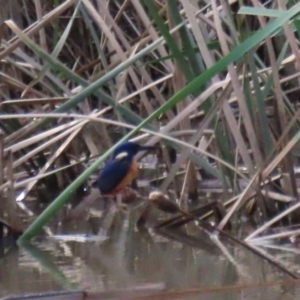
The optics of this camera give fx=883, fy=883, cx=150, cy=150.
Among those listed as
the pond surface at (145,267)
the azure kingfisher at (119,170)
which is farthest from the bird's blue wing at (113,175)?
the pond surface at (145,267)

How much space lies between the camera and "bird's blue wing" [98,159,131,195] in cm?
342

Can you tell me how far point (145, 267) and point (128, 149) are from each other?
904 millimetres

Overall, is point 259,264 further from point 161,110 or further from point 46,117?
point 46,117

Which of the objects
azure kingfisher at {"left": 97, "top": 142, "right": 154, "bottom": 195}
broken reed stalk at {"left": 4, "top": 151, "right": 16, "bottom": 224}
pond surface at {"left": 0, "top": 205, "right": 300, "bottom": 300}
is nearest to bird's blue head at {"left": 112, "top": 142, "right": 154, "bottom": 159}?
azure kingfisher at {"left": 97, "top": 142, "right": 154, "bottom": 195}

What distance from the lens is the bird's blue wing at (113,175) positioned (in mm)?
3416

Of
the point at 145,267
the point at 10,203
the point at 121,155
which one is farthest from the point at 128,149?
the point at 145,267

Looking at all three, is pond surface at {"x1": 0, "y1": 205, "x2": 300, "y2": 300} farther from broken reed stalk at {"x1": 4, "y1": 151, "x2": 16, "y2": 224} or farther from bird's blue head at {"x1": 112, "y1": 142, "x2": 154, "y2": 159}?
bird's blue head at {"x1": 112, "y1": 142, "x2": 154, "y2": 159}

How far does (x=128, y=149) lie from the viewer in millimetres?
3492

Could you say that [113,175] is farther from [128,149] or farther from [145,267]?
[145,267]

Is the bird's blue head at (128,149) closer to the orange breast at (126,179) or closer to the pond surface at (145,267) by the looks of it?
the orange breast at (126,179)

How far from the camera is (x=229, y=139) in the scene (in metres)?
3.38

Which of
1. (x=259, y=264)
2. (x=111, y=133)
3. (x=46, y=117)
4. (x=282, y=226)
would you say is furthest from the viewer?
(x=111, y=133)

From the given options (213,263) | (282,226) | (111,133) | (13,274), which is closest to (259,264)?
(213,263)

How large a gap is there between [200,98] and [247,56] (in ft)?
0.73
